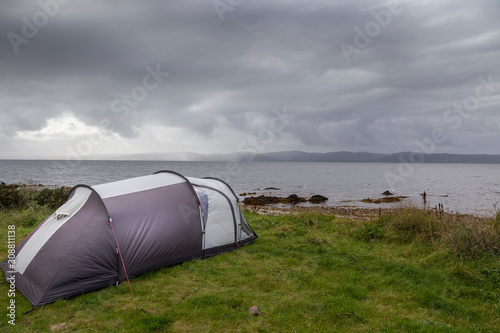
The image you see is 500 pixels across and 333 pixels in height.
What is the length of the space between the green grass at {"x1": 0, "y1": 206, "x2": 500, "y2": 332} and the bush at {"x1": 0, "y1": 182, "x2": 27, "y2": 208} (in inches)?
410

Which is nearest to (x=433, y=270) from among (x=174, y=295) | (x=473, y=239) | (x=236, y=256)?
(x=473, y=239)

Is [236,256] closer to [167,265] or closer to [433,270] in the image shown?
[167,265]

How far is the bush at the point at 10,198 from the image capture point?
46.1ft

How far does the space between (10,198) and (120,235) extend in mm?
11869

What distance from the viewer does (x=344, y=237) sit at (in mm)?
9617

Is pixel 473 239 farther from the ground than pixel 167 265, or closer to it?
farther from the ground

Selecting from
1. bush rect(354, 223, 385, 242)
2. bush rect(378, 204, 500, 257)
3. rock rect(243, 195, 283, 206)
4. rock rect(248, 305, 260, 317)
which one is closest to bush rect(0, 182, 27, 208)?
rock rect(248, 305, 260, 317)

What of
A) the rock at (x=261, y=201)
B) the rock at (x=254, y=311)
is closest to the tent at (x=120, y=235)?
the rock at (x=254, y=311)

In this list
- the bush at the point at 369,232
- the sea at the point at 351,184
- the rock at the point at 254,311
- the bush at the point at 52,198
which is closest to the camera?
the rock at the point at 254,311

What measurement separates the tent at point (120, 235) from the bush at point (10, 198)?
9.16 m

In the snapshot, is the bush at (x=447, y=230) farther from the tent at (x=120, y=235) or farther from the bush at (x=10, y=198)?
the bush at (x=10, y=198)

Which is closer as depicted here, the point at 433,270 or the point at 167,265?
the point at 433,270

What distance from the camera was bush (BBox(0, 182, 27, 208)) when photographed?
14047 millimetres

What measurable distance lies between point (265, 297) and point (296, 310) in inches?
29.9
